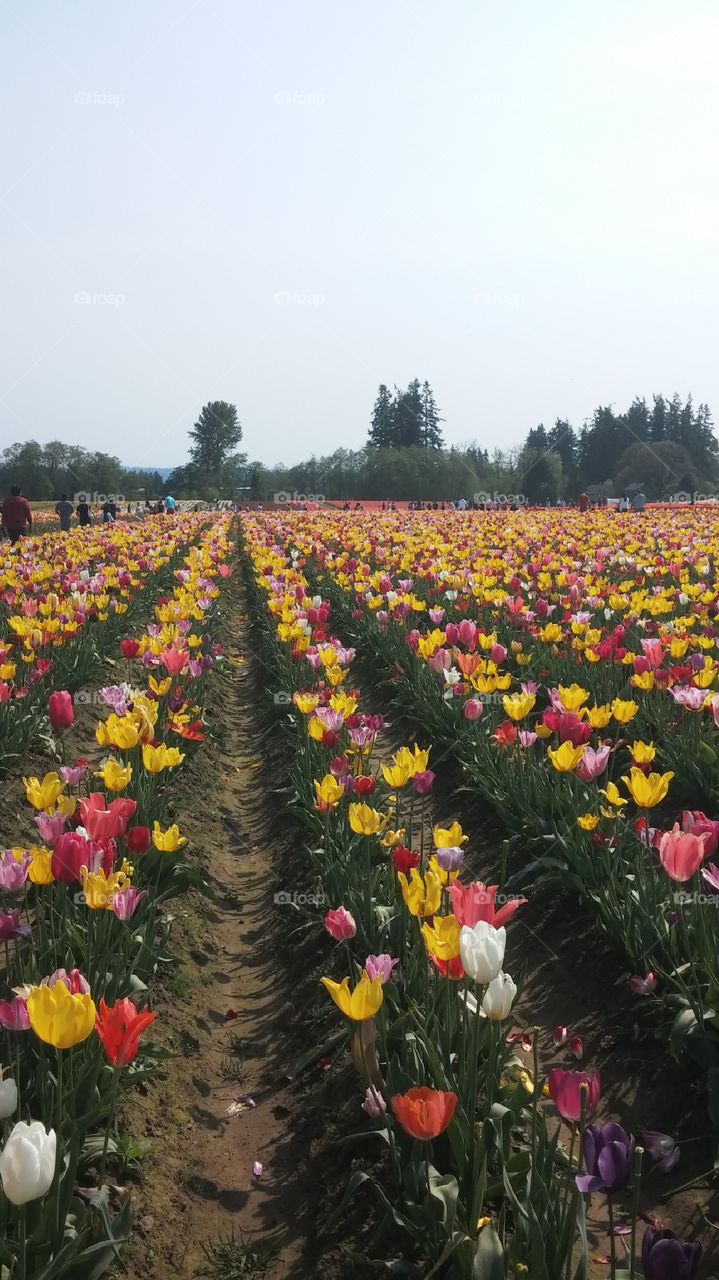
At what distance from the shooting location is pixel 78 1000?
213 centimetres

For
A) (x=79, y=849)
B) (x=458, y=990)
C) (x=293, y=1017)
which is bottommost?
(x=293, y=1017)

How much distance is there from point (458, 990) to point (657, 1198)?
0.89 meters

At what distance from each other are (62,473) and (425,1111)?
102501 mm

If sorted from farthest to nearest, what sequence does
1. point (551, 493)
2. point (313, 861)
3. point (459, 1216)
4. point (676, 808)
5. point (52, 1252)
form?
point (551, 493), point (676, 808), point (313, 861), point (459, 1216), point (52, 1252)

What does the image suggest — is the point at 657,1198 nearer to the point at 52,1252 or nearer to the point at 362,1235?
the point at 362,1235

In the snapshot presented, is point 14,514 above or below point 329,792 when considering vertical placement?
above

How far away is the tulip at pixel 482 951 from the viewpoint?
2.23m

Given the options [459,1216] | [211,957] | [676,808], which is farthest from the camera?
[676,808]

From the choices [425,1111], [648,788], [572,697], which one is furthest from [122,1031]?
[572,697]

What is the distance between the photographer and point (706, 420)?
116m

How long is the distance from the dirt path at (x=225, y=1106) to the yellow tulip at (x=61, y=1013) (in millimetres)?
983

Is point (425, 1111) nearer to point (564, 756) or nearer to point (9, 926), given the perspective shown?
point (9, 926)

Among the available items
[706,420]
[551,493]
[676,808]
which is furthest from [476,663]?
[706,420]

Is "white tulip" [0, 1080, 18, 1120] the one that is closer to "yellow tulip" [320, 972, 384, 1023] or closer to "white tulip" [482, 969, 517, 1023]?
"yellow tulip" [320, 972, 384, 1023]
